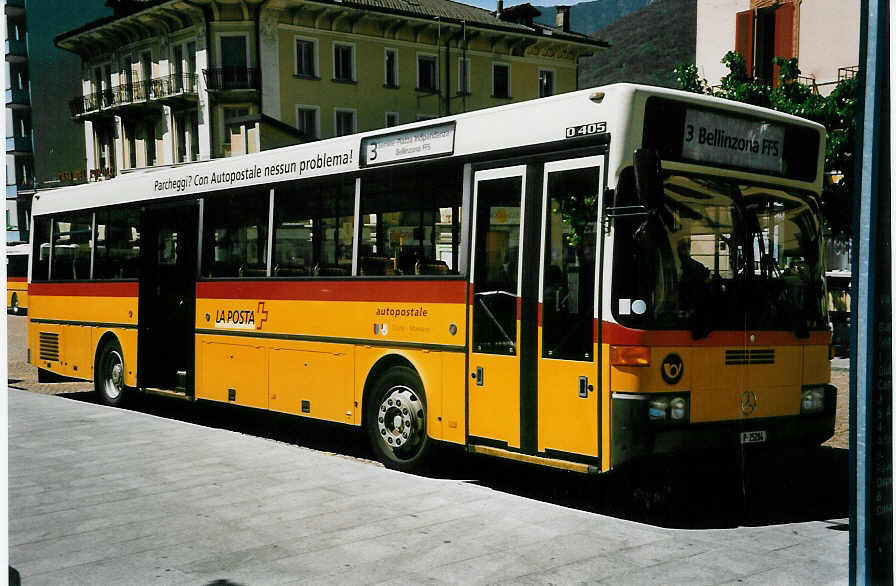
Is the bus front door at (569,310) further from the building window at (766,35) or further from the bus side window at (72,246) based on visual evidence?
the bus side window at (72,246)

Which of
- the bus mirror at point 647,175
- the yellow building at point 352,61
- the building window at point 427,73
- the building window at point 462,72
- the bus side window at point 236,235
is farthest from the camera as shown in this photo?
the building window at point 427,73

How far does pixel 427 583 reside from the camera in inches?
223

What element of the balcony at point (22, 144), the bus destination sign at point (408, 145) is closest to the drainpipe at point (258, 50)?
the bus destination sign at point (408, 145)

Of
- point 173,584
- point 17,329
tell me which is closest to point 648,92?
point 173,584

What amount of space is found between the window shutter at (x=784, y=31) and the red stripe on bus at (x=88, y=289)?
831 cm

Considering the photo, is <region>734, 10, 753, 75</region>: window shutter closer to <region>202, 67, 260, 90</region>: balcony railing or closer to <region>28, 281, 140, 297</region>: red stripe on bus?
<region>28, 281, 140, 297</region>: red stripe on bus

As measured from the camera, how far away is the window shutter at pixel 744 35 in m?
10.4

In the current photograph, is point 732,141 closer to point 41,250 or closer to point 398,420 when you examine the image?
point 398,420

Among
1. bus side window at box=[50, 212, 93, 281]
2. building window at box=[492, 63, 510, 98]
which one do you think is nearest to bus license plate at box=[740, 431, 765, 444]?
bus side window at box=[50, 212, 93, 281]

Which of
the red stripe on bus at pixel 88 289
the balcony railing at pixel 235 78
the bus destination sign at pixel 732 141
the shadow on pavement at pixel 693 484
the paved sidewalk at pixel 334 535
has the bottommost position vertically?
the shadow on pavement at pixel 693 484

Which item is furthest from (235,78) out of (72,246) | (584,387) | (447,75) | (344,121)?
(584,387)

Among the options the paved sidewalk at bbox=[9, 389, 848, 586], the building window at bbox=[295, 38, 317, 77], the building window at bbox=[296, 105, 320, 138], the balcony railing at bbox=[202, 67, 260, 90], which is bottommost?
the paved sidewalk at bbox=[9, 389, 848, 586]

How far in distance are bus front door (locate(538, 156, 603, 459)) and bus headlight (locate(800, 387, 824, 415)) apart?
1.77 m

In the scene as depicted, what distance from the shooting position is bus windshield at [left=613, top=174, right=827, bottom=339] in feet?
23.6
